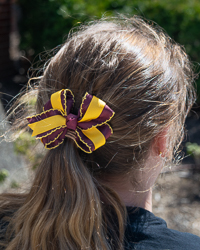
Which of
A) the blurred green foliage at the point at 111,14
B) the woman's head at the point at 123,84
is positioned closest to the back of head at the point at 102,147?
the woman's head at the point at 123,84

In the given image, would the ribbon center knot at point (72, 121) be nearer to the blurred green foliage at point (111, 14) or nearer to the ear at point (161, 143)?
the ear at point (161, 143)

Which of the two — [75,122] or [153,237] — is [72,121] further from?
[153,237]

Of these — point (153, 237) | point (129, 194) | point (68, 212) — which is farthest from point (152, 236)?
point (68, 212)

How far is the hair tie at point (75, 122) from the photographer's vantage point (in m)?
1.19

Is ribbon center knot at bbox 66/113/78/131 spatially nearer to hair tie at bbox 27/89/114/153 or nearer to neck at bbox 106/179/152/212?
hair tie at bbox 27/89/114/153

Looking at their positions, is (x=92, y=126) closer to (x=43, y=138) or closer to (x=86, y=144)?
(x=86, y=144)

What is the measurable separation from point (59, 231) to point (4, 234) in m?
0.36

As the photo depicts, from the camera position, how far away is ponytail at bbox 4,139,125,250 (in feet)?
4.02

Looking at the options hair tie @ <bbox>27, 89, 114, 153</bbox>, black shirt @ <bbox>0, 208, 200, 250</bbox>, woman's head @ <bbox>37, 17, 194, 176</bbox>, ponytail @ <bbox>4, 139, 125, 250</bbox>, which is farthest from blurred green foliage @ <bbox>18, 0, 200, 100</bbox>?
black shirt @ <bbox>0, 208, 200, 250</bbox>

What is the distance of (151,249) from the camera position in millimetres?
1194

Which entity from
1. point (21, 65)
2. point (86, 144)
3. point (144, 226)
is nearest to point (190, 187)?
point (144, 226)

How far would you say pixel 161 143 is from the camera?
1407 mm

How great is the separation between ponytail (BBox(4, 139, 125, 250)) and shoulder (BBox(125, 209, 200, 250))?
0.05m

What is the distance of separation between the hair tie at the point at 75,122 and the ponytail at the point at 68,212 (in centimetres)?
7
